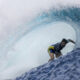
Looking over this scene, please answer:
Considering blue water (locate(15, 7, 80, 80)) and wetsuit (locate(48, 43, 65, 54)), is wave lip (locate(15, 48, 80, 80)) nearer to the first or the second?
blue water (locate(15, 7, 80, 80))

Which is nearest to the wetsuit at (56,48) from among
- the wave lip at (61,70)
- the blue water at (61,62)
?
the blue water at (61,62)

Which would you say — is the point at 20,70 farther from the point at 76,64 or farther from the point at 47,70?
the point at 76,64

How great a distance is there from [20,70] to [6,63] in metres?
0.52

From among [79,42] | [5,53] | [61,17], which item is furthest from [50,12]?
[5,53]

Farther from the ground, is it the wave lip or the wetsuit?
the wetsuit

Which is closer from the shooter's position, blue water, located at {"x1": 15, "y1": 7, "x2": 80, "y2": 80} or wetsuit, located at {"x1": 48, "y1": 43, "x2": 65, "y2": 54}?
blue water, located at {"x1": 15, "y1": 7, "x2": 80, "y2": 80}

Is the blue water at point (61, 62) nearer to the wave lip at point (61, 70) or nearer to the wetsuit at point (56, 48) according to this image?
the wave lip at point (61, 70)

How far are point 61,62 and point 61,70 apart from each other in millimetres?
308

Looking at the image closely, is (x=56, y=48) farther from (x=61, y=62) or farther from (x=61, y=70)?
(x=61, y=70)

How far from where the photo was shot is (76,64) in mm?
4348

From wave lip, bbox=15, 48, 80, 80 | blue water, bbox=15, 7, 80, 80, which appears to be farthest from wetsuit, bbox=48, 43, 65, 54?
wave lip, bbox=15, 48, 80, 80

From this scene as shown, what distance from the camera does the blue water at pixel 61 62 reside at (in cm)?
416

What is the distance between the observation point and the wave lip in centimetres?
407

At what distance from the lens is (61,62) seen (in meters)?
4.60
